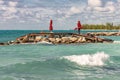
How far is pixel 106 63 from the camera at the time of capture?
29.4 metres

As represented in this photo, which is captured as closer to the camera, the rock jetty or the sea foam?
the sea foam

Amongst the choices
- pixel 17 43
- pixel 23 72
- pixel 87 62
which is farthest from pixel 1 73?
pixel 17 43

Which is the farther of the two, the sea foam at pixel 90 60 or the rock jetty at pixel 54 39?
the rock jetty at pixel 54 39

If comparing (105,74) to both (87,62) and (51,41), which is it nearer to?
(87,62)

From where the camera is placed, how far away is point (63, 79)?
21.1 metres

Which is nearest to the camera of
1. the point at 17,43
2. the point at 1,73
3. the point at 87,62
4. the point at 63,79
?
the point at 63,79

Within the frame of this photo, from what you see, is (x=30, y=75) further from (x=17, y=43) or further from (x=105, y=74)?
(x=17, y=43)

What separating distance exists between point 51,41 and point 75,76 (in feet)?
129

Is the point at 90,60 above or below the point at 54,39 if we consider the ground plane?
below

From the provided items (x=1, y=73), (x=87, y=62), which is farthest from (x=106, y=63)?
(x=1, y=73)

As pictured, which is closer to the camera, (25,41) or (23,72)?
(23,72)

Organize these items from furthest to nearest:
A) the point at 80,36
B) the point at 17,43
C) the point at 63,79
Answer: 1. the point at 80,36
2. the point at 17,43
3. the point at 63,79

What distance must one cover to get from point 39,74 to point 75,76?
2634mm

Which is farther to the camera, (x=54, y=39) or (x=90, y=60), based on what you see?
(x=54, y=39)
